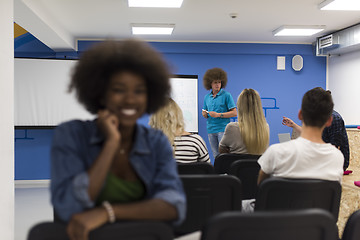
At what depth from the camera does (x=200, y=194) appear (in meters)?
1.76

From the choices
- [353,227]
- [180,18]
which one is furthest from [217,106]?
[353,227]

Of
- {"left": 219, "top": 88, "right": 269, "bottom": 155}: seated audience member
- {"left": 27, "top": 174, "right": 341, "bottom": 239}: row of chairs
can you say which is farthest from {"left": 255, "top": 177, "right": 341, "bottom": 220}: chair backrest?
{"left": 219, "top": 88, "right": 269, "bottom": 155}: seated audience member

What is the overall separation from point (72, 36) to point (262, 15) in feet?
10.5

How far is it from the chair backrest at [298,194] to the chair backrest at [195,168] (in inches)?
22.4

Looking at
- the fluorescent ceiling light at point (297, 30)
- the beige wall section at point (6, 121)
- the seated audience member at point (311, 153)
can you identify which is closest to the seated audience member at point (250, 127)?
the seated audience member at point (311, 153)

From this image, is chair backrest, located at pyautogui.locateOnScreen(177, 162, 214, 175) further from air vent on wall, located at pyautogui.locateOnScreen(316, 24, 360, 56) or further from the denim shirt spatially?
air vent on wall, located at pyautogui.locateOnScreen(316, 24, 360, 56)

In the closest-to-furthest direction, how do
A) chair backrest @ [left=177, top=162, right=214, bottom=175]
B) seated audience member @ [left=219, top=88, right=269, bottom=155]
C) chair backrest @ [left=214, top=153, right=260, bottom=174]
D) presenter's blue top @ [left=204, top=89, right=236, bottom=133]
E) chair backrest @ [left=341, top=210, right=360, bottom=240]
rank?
chair backrest @ [left=341, top=210, right=360, bottom=240]
chair backrest @ [left=177, top=162, right=214, bottom=175]
chair backrest @ [left=214, top=153, right=260, bottom=174]
seated audience member @ [left=219, top=88, right=269, bottom=155]
presenter's blue top @ [left=204, top=89, right=236, bottom=133]

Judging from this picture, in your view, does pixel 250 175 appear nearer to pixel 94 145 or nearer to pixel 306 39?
pixel 94 145

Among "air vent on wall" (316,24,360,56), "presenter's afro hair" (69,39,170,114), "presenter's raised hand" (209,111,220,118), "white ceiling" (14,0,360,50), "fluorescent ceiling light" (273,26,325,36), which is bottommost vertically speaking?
"presenter's raised hand" (209,111,220,118)

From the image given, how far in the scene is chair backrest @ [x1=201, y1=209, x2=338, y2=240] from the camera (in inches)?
38.3

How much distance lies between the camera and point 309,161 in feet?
5.67

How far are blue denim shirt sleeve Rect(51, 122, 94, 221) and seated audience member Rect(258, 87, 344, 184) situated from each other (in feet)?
3.59

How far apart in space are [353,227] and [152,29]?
5.02 metres

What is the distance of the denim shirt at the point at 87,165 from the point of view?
36.9 inches
